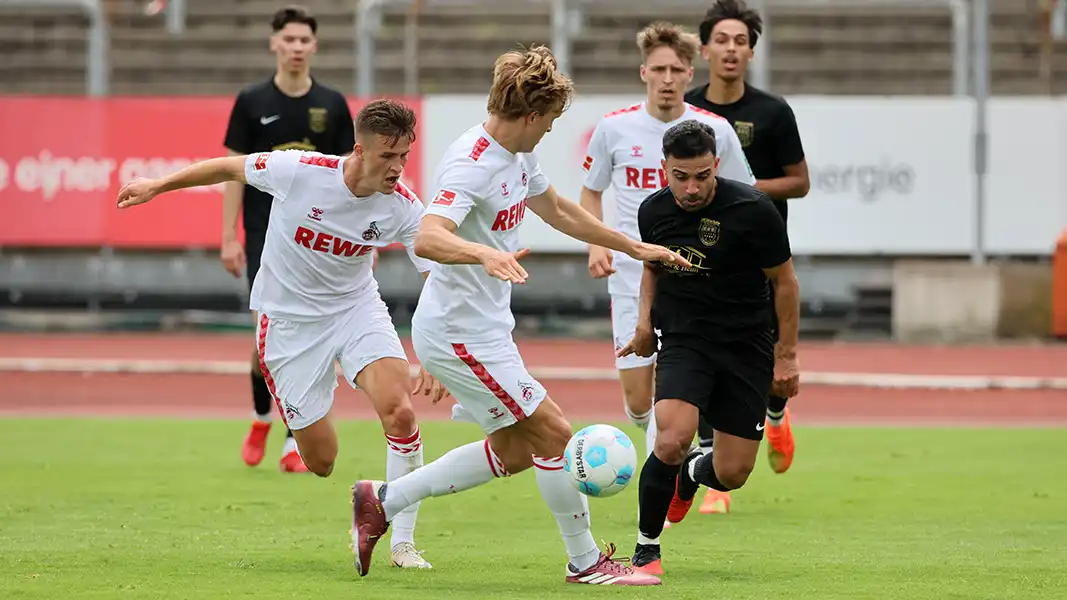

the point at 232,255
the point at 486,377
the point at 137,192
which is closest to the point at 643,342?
the point at 486,377

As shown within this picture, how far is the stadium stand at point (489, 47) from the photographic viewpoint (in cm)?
2648

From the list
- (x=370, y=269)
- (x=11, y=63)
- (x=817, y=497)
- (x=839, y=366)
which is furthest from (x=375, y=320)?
(x=11, y=63)

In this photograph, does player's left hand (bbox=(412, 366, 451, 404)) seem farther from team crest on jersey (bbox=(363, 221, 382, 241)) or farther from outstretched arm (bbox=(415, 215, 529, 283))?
outstretched arm (bbox=(415, 215, 529, 283))

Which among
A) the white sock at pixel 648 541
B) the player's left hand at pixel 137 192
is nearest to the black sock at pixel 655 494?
the white sock at pixel 648 541

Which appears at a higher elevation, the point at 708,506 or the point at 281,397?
the point at 281,397

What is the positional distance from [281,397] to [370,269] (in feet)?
2.61

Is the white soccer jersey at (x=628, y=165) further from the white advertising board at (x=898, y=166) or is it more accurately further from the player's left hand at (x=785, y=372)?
the white advertising board at (x=898, y=166)

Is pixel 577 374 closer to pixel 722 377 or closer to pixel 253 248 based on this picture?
pixel 253 248

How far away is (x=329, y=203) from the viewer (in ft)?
27.8

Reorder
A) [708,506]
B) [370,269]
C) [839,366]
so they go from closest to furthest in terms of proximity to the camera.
→ [370,269]
[708,506]
[839,366]

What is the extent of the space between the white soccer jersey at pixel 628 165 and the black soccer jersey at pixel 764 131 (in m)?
Answer: 0.15

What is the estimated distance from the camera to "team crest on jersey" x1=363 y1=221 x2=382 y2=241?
8.52 metres

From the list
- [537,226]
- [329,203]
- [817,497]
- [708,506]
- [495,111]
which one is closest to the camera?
[495,111]

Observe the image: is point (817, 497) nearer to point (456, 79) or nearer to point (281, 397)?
point (281, 397)
